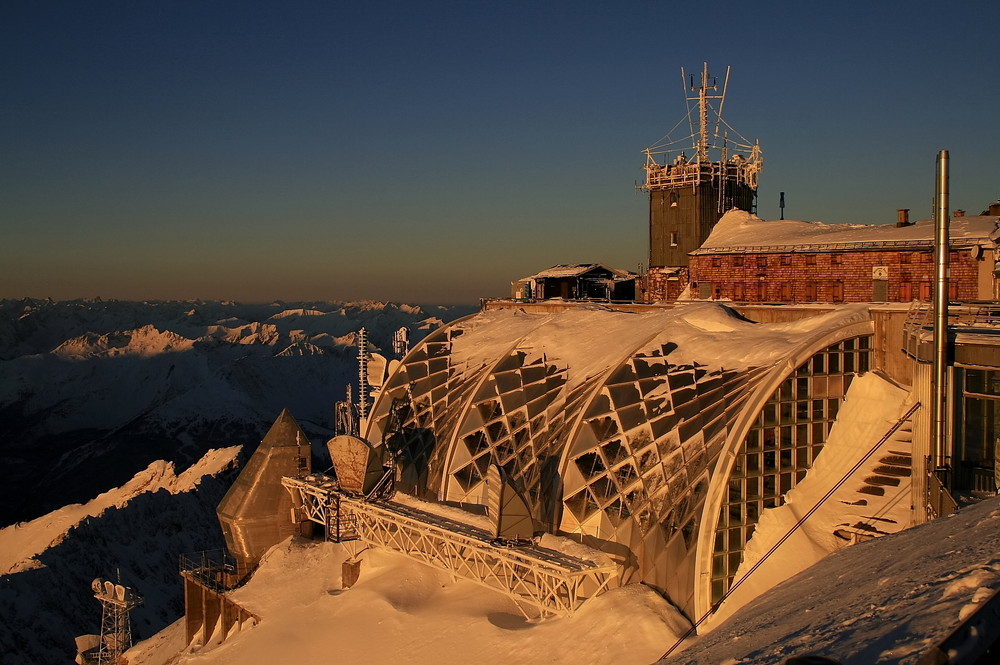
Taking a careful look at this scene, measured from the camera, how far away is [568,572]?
21.8 m

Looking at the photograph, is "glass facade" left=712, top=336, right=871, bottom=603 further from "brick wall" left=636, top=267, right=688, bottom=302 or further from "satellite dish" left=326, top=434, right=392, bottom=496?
"brick wall" left=636, top=267, right=688, bottom=302

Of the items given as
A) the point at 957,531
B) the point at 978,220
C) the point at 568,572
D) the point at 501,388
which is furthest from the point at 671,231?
the point at 957,531

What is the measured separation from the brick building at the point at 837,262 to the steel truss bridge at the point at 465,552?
1649cm

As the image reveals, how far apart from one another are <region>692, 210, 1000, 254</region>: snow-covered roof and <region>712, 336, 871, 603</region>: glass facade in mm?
10575

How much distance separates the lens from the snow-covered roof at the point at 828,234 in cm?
3092

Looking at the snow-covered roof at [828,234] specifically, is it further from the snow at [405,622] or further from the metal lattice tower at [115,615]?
the metal lattice tower at [115,615]

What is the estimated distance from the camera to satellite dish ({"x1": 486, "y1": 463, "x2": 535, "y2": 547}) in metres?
23.7

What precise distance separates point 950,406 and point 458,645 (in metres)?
13.4

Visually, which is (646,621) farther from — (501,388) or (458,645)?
(501,388)

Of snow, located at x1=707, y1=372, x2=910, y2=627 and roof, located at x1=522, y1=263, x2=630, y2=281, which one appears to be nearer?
snow, located at x1=707, y1=372, x2=910, y2=627

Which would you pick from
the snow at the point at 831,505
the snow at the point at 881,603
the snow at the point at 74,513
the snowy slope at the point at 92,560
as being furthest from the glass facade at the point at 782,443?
the snow at the point at 74,513

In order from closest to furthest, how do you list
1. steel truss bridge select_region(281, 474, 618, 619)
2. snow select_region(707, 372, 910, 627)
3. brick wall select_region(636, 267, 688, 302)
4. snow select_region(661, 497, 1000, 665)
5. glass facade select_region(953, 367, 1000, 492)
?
snow select_region(661, 497, 1000, 665) → glass facade select_region(953, 367, 1000, 492) → snow select_region(707, 372, 910, 627) → steel truss bridge select_region(281, 474, 618, 619) → brick wall select_region(636, 267, 688, 302)

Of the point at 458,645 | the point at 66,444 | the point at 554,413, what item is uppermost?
the point at 554,413

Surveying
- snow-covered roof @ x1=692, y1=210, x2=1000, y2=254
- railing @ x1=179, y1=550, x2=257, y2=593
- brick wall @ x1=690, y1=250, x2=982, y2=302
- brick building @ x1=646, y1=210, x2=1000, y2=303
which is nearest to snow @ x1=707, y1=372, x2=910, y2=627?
brick building @ x1=646, y1=210, x2=1000, y2=303
